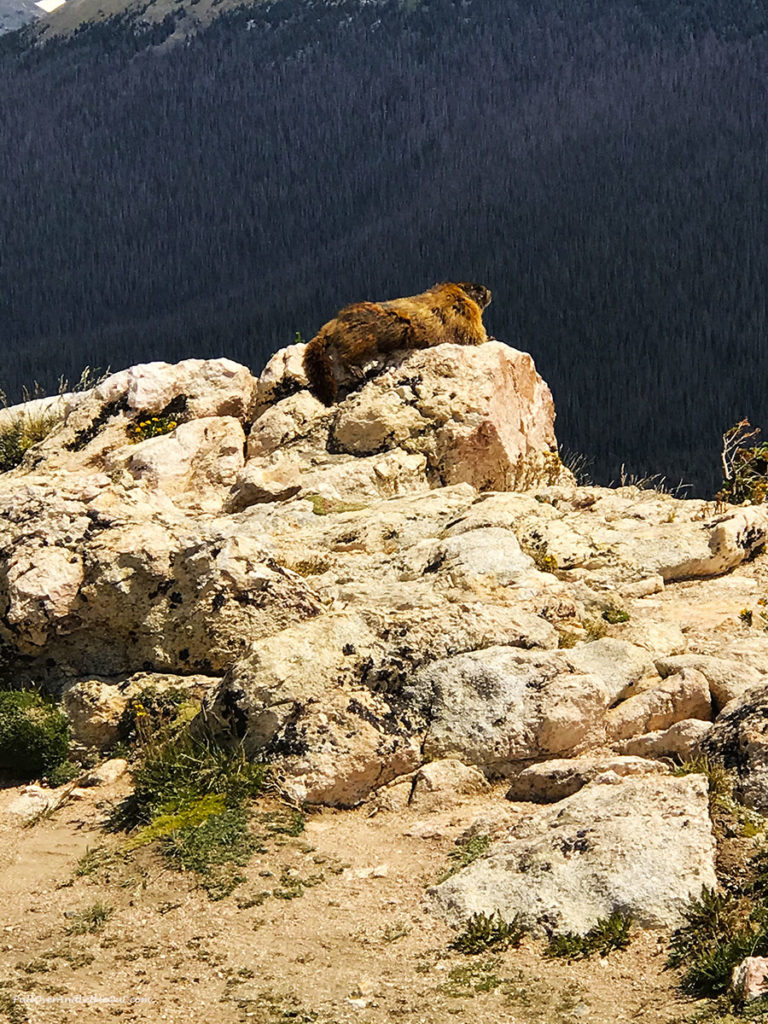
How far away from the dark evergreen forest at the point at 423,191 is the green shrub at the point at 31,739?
42.6 meters

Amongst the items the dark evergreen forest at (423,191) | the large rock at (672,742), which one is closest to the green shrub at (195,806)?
the large rock at (672,742)

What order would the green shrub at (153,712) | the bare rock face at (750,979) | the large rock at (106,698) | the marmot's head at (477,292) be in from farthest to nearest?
1. the marmot's head at (477,292)
2. the large rock at (106,698)
3. the green shrub at (153,712)
4. the bare rock face at (750,979)

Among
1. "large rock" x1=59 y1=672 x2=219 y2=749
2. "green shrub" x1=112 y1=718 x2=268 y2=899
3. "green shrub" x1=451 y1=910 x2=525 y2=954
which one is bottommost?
"green shrub" x1=451 y1=910 x2=525 y2=954

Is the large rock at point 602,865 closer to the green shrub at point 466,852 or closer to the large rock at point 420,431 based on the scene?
the green shrub at point 466,852

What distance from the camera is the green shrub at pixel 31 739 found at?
8.21 m

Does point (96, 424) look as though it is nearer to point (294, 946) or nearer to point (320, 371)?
point (320, 371)

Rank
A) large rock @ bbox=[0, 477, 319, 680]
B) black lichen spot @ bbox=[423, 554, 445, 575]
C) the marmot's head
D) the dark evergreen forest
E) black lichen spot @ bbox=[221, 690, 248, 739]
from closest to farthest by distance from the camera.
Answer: black lichen spot @ bbox=[221, 690, 248, 739], large rock @ bbox=[0, 477, 319, 680], black lichen spot @ bbox=[423, 554, 445, 575], the marmot's head, the dark evergreen forest

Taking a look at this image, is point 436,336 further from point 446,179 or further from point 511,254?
point 446,179

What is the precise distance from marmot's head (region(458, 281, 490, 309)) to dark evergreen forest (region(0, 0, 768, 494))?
115 feet

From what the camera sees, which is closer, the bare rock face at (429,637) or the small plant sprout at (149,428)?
the bare rock face at (429,637)

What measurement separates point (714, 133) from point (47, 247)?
52.1 meters

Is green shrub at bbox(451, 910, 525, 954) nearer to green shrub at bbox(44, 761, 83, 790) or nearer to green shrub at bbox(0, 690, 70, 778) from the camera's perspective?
green shrub at bbox(44, 761, 83, 790)

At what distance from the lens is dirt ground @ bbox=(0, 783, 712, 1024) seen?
17.4 ft

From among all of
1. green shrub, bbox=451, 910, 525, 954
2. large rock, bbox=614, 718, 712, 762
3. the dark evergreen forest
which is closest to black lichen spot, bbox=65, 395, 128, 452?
large rock, bbox=614, 718, 712, 762
